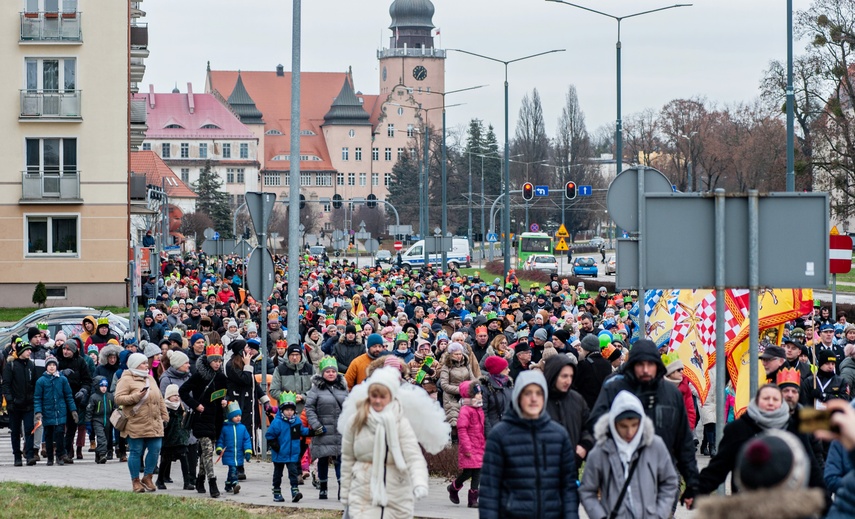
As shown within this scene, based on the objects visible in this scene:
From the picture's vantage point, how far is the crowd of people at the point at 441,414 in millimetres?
7906

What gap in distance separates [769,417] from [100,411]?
35.0ft

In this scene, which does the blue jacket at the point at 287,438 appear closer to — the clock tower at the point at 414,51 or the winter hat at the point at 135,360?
the winter hat at the point at 135,360

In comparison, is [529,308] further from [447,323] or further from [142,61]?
[142,61]

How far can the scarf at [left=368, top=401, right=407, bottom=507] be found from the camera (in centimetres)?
885

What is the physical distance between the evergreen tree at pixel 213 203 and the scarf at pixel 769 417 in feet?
401

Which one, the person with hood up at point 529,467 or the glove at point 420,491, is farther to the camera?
the glove at point 420,491

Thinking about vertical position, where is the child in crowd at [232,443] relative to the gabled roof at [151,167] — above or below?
below

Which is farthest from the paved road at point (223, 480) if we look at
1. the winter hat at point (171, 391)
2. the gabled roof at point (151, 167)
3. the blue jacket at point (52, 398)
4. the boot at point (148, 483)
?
the gabled roof at point (151, 167)

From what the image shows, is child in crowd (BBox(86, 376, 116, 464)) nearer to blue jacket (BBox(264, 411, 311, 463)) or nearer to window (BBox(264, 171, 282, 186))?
blue jacket (BBox(264, 411, 311, 463))

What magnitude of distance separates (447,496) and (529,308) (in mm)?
16404

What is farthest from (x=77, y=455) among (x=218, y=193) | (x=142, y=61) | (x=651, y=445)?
(x=218, y=193)

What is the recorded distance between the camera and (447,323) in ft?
73.3

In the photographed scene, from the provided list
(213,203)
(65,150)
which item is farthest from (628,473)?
(213,203)

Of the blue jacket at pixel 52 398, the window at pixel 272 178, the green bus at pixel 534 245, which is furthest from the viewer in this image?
the window at pixel 272 178
